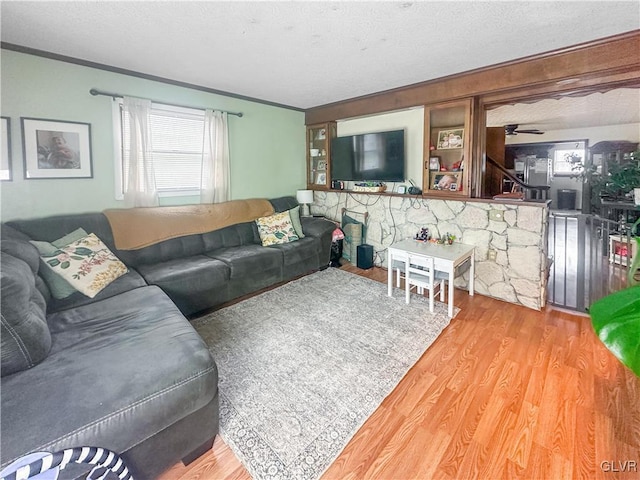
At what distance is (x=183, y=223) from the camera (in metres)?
3.25

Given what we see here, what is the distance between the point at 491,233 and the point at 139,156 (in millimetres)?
3687

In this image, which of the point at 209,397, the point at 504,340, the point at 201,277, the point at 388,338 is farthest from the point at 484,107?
the point at 209,397

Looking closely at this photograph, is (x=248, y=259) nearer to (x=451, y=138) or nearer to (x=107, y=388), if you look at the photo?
(x=107, y=388)

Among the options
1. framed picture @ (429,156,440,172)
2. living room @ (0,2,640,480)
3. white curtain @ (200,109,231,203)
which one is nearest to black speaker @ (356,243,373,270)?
living room @ (0,2,640,480)

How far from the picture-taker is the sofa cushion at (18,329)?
1.21 metres

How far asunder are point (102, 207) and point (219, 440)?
2547 mm

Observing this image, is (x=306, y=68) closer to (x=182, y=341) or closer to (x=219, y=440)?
(x=182, y=341)

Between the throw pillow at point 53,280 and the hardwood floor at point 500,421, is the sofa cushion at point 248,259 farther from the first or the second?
the hardwood floor at point 500,421

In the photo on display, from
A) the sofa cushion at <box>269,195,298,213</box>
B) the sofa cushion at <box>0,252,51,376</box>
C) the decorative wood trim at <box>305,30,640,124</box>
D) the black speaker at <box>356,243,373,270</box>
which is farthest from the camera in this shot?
the sofa cushion at <box>269,195,298,213</box>

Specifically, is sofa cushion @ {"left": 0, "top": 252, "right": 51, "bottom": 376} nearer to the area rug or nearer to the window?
the area rug

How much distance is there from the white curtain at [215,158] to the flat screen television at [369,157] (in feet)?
5.16

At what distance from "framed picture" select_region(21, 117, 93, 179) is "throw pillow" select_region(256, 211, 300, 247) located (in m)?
1.77

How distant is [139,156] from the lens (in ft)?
10.1

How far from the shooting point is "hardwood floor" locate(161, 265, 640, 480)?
1350mm
